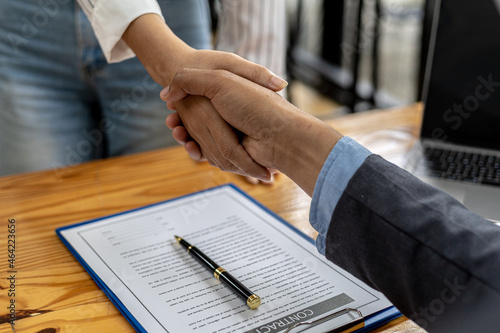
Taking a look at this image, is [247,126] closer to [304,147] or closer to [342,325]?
[304,147]

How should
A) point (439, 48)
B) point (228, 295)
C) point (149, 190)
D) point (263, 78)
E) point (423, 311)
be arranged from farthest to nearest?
1. point (439, 48)
2. point (149, 190)
3. point (263, 78)
4. point (228, 295)
5. point (423, 311)

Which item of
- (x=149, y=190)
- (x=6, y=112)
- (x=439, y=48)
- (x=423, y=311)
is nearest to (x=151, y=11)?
(x=149, y=190)

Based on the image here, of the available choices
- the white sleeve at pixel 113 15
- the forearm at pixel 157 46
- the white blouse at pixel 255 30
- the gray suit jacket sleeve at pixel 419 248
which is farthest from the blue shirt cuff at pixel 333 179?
the white blouse at pixel 255 30

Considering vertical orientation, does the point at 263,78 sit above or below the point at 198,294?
above

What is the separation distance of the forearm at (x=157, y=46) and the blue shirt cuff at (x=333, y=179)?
0.40 m

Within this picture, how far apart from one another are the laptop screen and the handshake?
45 centimetres

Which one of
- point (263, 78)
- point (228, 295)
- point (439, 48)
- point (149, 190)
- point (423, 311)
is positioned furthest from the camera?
point (439, 48)

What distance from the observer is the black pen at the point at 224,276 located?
23.5 inches

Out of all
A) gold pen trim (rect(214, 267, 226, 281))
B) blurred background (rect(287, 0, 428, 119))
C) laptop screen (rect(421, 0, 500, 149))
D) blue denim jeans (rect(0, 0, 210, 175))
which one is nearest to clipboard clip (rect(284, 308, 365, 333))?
gold pen trim (rect(214, 267, 226, 281))

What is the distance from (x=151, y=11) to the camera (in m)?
0.93

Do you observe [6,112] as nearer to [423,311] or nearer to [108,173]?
[108,173]

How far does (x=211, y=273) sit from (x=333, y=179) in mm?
221

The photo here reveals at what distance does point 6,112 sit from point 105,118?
22 centimetres

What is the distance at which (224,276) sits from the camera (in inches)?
25.2
